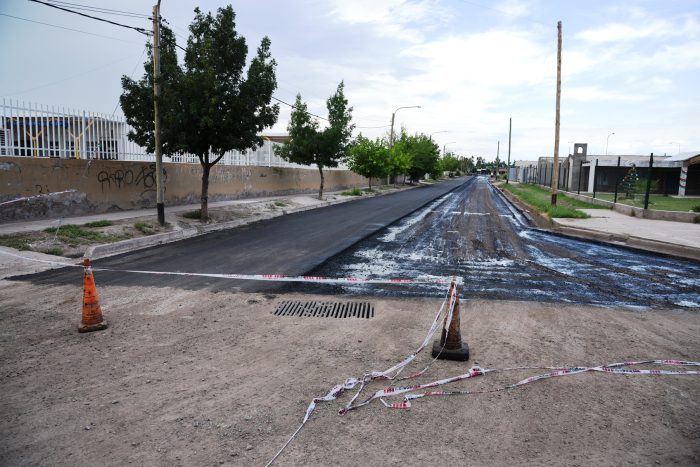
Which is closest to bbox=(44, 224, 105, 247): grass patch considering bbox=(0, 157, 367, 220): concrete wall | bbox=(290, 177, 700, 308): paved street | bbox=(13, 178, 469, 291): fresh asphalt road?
bbox=(13, 178, 469, 291): fresh asphalt road

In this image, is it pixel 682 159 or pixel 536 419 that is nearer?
pixel 536 419

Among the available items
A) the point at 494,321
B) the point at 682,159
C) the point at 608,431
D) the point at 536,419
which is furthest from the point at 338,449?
the point at 682,159

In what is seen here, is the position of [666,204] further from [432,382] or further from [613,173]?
[432,382]

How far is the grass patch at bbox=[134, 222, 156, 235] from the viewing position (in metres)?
13.2

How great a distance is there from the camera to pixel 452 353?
4.94m

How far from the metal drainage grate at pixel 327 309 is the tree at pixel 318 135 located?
2101cm

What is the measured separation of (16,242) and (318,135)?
61.4 ft

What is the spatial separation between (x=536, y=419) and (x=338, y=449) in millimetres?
1637

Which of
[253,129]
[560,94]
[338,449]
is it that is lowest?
[338,449]

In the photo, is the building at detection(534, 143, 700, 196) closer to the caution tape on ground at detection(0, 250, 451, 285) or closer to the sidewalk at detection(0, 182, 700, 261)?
the sidewalk at detection(0, 182, 700, 261)

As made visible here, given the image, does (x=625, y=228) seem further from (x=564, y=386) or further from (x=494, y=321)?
(x=564, y=386)

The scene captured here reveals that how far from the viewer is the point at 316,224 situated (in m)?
17.3

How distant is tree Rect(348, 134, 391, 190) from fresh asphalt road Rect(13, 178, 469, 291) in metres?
22.2

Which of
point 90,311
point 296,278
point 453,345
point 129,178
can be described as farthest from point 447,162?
point 90,311
